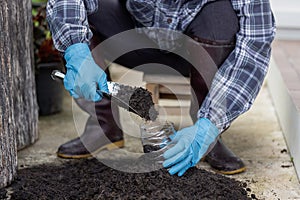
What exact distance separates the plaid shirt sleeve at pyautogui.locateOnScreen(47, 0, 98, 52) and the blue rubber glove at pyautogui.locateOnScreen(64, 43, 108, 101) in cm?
5

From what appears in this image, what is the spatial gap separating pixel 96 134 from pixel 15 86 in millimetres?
399

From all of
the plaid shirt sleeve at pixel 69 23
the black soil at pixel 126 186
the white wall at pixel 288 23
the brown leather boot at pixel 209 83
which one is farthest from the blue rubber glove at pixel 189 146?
the white wall at pixel 288 23

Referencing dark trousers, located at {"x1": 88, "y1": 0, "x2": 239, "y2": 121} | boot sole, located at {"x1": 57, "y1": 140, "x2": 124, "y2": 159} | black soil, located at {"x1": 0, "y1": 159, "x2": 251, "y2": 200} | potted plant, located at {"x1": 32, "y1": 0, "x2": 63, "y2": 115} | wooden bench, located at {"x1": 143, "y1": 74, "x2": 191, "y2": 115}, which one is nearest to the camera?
black soil, located at {"x1": 0, "y1": 159, "x2": 251, "y2": 200}

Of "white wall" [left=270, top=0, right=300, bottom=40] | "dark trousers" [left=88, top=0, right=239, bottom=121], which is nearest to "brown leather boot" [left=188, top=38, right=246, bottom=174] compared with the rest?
"dark trousers" [left=88, top=0, right=239, bottom=121]

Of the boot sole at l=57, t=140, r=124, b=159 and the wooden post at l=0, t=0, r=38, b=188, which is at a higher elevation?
the wooden post at l=0, t=0, r=38, b=188

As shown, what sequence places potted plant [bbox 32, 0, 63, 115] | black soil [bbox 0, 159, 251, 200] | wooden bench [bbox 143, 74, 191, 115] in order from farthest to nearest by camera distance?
potted plant [bbox 32, 0, 63, 115], wooden bench [bbox 143, 74, 191, 115], black soil [bbox 0, 159, 251, 200]

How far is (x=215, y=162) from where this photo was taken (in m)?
2.43

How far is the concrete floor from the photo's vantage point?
2.30 m

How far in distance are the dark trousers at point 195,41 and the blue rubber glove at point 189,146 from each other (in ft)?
0.81

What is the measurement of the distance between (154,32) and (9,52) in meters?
0.58

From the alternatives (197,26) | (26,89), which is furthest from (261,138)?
(26,89)

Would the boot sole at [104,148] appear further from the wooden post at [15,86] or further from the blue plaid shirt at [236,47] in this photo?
the blue plaid shirt at [236,47]

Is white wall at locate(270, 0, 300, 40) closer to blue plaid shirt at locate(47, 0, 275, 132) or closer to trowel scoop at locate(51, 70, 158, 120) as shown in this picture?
blue plaid shirt at locate(47, 0, 275, 132)

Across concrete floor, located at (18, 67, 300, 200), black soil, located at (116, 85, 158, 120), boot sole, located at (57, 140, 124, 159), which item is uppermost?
black soil, located at (116, 85, 158, 120)
